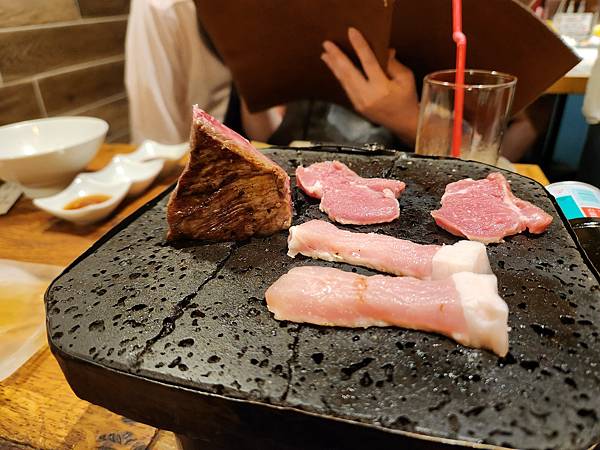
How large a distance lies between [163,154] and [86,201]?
46 cm

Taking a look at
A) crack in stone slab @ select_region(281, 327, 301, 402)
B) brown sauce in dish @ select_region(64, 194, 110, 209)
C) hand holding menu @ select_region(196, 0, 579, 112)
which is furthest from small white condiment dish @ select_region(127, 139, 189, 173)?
crack in stone slab @ select_region(281, 327, 301, 402)

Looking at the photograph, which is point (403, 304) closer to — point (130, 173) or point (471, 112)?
point (471, 112)

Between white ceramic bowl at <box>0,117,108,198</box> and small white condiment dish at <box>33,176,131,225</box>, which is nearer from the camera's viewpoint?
small white condiment dish at <box>33,176,131,225</box>

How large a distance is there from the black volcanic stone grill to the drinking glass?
685mm

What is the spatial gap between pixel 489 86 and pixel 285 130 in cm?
115

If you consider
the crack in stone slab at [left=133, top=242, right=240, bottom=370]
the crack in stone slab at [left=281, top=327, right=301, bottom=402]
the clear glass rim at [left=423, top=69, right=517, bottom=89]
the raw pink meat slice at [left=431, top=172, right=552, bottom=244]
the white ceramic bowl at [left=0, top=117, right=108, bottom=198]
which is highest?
the clear glass rim at [left=423, top=69, right=517, bottom=89]

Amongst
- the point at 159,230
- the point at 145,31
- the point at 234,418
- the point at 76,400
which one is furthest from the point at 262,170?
the point at 145,31

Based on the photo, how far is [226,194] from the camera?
107 centimetres

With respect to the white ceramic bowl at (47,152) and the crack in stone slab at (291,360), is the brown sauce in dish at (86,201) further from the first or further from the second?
the crack in stone slab at (291,360)

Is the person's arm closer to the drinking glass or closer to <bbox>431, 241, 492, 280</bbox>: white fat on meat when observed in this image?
the drinking glass

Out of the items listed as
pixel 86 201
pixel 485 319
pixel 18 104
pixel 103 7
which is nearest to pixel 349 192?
pixel 485 319

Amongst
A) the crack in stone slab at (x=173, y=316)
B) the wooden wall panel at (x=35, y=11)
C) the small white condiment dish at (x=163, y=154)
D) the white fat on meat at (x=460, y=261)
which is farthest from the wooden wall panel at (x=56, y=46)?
the white fat on meat at (x=460, y=261)

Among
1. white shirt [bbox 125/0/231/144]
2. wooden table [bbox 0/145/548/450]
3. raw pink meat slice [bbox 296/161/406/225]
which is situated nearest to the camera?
wooden table [bbox 0/145/548/450]

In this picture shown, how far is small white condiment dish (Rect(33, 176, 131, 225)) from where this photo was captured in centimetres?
169
